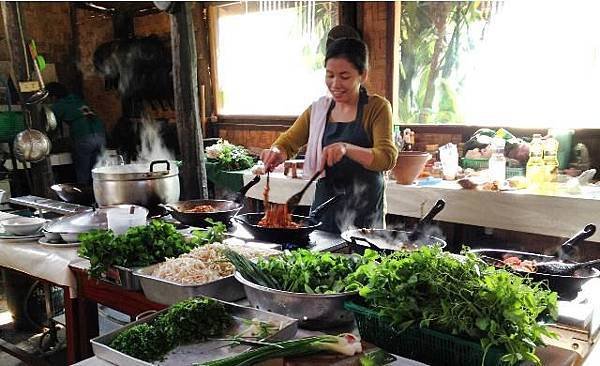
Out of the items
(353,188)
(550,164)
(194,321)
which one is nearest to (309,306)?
(194,321)

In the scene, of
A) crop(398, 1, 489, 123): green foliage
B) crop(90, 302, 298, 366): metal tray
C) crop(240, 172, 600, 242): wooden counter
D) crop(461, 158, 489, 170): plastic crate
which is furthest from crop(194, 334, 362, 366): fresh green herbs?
crop(398, 1, 489, 123): green foliage

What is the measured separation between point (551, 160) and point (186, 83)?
328 centimetres

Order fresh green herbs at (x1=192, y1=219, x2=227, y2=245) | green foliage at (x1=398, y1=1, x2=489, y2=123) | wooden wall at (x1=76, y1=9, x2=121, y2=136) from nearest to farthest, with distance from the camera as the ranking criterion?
fresh green herbs at (x1=192, y1=219, x2=227, y2=245) < green foliage at (x1=398, y1=1, x2=489, y2=123) < wooden wall at (x1=76, y1=9, x2=121, y2=136)

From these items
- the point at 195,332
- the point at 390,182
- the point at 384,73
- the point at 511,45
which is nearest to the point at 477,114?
the point at 511,45

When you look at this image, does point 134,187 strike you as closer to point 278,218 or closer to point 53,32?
point 278,218

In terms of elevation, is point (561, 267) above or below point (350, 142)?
below

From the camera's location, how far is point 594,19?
5.10 meters

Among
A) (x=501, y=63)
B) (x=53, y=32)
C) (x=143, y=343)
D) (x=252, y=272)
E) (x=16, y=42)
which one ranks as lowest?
(x=143, y=343)

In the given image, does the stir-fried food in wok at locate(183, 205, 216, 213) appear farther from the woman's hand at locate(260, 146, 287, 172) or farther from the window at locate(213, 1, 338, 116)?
the window at locate(213, 1, 338, 116)

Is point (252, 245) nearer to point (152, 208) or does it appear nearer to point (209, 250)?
point (209, 250)

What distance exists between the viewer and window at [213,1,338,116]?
23.5ft

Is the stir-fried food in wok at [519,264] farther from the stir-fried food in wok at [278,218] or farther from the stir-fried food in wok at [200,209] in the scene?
the stir-fried food in wok at [200,209]

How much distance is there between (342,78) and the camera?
3012 mm

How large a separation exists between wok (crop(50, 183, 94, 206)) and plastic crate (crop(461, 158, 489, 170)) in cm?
349
